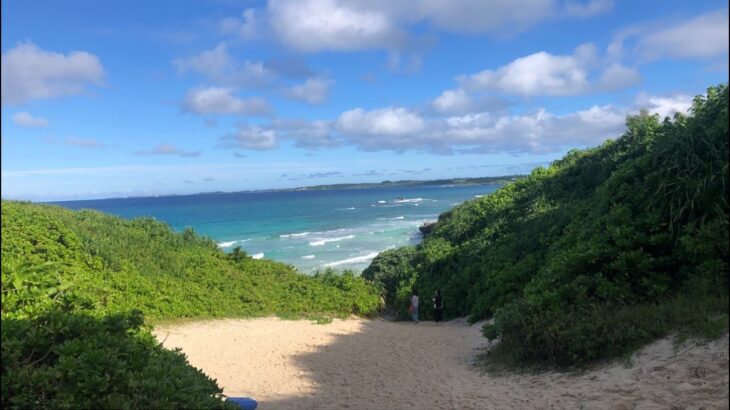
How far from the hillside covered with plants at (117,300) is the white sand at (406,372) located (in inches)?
64.3

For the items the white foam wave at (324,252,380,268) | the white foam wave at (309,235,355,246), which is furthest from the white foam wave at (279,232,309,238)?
the white foam wave at (324,252,380,268)

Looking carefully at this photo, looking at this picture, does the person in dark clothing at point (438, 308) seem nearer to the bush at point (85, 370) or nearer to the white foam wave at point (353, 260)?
the bush at point (85, 370)

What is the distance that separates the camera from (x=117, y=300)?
40.8 feet

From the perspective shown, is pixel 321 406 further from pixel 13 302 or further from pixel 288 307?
pixel 288 307

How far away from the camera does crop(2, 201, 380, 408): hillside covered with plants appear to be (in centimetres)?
424

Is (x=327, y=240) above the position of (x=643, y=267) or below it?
below

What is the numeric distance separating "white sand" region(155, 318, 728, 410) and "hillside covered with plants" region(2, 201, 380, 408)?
163cm

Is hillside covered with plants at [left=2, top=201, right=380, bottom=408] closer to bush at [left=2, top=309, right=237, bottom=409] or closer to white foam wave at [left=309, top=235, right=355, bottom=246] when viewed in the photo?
bush at [left=2, top=309, right=237, bottom=409]

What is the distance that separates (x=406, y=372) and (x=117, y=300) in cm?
763

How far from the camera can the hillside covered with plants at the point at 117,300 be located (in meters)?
4.24

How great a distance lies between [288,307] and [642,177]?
37.8 ft

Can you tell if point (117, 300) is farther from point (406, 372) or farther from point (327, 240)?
point (327, 240)

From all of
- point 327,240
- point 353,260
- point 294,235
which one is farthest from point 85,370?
point 294,235

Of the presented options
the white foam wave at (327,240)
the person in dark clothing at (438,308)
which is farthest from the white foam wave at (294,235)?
the person in dark clothing at (438,308)
